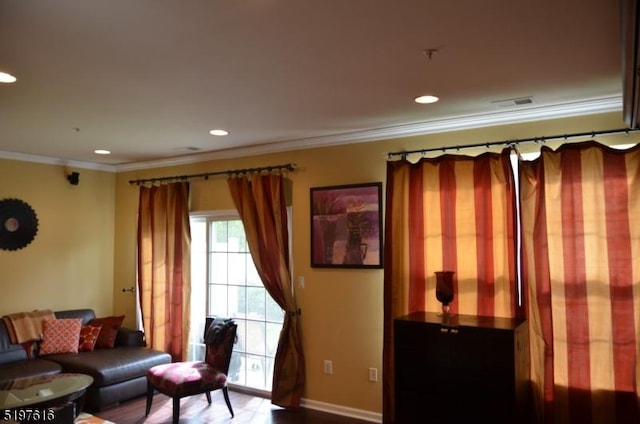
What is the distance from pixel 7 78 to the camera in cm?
276

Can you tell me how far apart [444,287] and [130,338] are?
140 inches

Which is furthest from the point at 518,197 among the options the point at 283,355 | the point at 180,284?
the point at 180,284

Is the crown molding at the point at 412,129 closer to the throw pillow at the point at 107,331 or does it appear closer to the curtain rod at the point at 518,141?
the curtain rod at the point at 518,141

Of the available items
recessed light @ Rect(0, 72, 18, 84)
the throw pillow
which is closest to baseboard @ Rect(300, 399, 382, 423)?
the throw pillow

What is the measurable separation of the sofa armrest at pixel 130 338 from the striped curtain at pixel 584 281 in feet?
13.2

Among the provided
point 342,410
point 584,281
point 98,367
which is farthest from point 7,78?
point 584,281

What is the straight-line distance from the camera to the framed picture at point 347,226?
412 cm

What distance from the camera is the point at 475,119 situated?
369 centimetres

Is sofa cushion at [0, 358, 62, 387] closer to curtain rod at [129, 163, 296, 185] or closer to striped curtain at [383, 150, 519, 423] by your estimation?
curtain rod at [129, 163, 296, 185]

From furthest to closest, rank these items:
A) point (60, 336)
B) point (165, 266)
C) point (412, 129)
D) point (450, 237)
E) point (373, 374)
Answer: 1. point (165, 266)
2. point (60, 336)
3. point (373, 374)
4. point (412, 129)
5. point (450, 237)

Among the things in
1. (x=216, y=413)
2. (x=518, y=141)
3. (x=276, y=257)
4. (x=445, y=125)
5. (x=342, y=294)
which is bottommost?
(x=216, y=413)

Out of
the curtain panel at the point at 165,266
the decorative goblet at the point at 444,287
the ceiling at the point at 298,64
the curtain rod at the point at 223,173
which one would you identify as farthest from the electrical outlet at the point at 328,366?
the ceiling at the point at 298,64

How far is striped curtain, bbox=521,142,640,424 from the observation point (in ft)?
10.1

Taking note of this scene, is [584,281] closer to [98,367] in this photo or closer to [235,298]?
[235,298]
